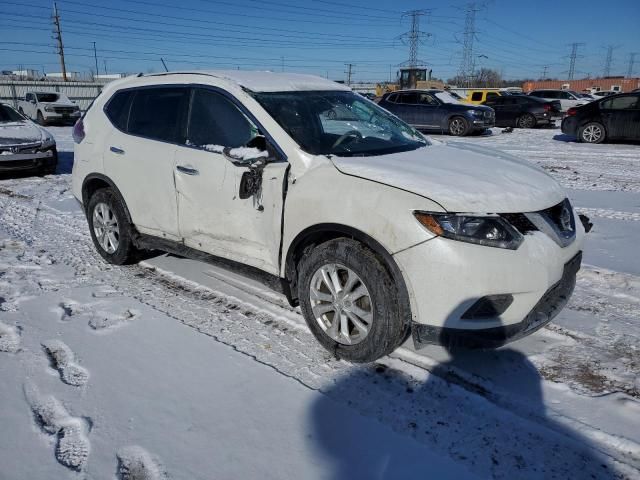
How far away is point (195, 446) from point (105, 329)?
150 cm

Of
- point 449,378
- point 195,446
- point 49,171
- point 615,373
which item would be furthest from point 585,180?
point 49,171

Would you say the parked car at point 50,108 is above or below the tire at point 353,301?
above

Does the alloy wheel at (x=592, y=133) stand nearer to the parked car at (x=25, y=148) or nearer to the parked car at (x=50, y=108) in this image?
the parked car at (x=25, y=148)

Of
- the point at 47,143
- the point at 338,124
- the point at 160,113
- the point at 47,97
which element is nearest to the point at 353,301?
the point at 338,124

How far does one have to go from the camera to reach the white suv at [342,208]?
2561mm

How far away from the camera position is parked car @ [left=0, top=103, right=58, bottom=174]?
9227 mm

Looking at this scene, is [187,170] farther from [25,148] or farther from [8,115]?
[8,115]

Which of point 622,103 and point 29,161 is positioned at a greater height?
point 622,103

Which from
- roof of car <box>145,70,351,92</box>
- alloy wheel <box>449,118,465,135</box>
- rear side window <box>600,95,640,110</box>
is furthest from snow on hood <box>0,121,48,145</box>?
rear side window <box>600,95,640,110</box>

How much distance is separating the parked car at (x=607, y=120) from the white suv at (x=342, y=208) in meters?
A: 12.0

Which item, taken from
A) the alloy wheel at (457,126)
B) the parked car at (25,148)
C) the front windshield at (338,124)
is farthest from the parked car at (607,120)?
the parked car at (25,148)

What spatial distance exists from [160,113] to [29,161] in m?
6.86

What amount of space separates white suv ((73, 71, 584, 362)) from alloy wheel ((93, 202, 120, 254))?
0.16 metres

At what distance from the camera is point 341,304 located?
2.94 m
